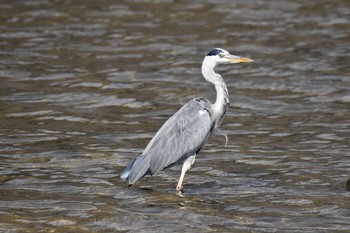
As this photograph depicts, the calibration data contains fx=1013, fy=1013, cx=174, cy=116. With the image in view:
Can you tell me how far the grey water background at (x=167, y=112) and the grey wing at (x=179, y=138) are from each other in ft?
1.01

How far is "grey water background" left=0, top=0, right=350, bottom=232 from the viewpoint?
9.09 meters

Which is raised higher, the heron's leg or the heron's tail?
the heron's tail

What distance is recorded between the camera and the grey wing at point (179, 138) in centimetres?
987

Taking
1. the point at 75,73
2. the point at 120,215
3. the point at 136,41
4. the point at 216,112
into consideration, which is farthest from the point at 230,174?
the point at 136,41

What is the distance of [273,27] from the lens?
17766 millimetres

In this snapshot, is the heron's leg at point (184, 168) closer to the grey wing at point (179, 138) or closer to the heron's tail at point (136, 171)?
the grey wing at point (179, 138)

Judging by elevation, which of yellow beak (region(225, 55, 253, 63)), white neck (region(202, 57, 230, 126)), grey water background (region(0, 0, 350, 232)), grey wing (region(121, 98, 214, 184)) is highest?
yellow beak (region(225, 55, 253, 63))

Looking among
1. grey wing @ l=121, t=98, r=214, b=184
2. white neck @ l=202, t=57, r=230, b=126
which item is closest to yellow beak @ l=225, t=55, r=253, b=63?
white neck @ l=202, t=57, r=230, b=126

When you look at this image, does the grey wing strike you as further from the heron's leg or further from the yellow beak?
the yellow beak

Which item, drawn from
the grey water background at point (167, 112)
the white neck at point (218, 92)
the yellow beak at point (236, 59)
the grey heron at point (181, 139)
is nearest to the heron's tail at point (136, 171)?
the grey heron at point (181, 139)

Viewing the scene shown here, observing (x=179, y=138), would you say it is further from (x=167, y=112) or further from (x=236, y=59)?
(x=167, y=112)

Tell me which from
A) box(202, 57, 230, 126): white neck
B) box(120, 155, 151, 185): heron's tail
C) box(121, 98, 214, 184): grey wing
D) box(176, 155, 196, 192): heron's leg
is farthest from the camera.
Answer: box(202, 57, 230, 126): white neck

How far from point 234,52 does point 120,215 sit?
7.70m

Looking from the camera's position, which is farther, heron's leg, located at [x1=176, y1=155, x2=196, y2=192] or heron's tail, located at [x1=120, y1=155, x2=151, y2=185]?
heron's leg, located at [x1=176, y1=155, x2=196, y2=192]
